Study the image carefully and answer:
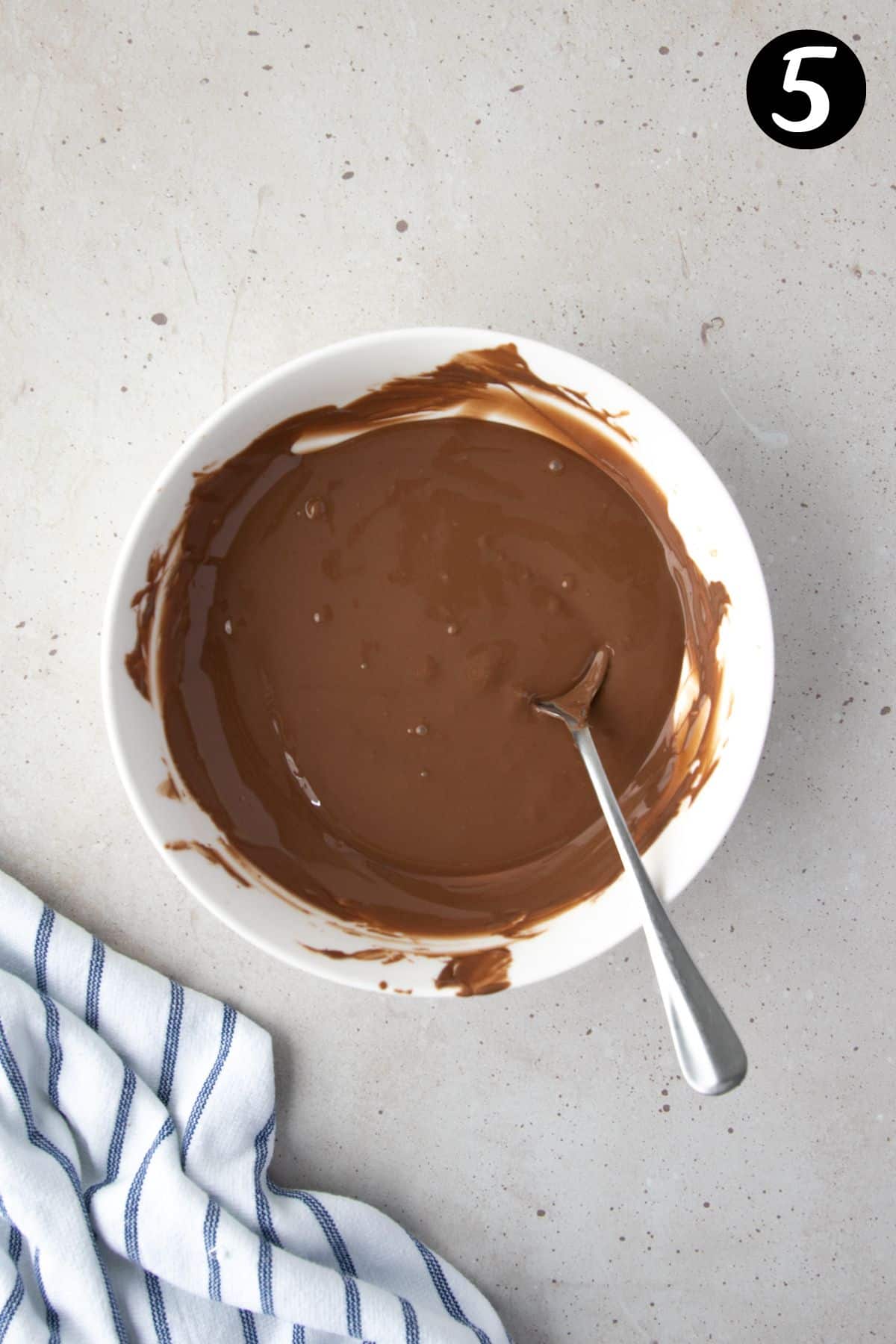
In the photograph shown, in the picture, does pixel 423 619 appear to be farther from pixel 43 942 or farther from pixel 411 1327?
pixel 411 1327

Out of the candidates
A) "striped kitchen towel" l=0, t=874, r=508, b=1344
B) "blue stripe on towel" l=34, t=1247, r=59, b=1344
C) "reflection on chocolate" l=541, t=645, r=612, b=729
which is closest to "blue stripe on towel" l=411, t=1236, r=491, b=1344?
"striped kitchen towel" l=0, t=874, r=508, b=1344

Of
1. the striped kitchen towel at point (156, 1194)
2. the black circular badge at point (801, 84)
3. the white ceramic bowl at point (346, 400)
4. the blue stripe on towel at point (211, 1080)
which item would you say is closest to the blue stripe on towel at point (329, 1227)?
the striped kitchen towel at point (156, 1194)

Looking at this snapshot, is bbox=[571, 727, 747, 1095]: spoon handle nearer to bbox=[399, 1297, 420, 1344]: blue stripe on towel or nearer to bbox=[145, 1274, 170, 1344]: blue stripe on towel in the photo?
bbox=[399, 1297, 420, 1344]: blue stripe on towel

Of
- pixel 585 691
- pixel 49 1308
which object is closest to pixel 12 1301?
pixel 49 1308

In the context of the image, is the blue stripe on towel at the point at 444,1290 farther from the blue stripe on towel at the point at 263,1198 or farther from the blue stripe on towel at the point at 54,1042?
the blue stripe on towel at the point at 54,1042

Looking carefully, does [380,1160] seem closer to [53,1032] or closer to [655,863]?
[53,1032]
